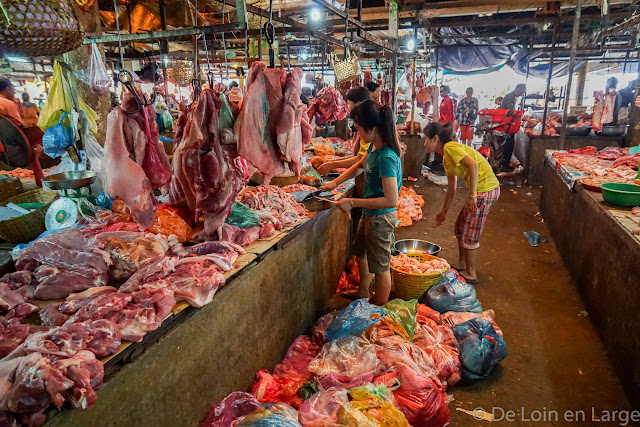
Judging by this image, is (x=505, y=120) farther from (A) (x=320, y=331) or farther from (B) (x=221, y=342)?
(B) (x=221, y=342)

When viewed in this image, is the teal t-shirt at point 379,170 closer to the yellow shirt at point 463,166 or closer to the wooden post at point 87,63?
the yellow shirt at point 463,166

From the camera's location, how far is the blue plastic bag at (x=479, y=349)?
349 centimetres

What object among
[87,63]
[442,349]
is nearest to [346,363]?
[442,349]

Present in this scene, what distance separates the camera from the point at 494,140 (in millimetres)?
12539

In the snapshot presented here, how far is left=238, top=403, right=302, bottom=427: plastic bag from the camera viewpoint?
7.26 ft

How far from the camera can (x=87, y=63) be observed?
4.51m

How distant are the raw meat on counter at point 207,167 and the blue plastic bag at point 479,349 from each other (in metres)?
2.49

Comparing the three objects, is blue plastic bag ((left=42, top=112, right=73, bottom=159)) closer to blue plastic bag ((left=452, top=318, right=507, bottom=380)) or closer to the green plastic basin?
blue plastic bag ((left=452, top=318, right=507, bottom=380))

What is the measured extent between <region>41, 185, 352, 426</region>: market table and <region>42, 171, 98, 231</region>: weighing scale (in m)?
1.67

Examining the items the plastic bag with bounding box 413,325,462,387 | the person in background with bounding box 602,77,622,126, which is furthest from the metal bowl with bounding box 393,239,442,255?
the person in background with bounding box 602,77,622,126

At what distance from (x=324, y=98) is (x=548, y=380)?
436 centimetres

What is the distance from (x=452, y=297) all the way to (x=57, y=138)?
4.74 metres

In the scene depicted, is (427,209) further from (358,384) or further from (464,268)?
(358,384)

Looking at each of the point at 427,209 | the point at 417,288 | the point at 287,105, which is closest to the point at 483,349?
the point at 417,288
